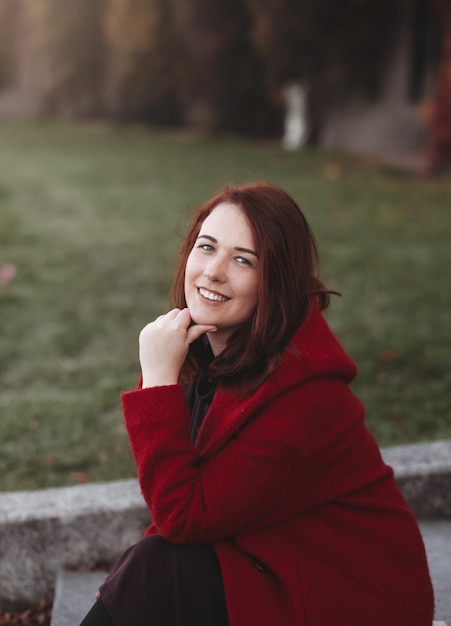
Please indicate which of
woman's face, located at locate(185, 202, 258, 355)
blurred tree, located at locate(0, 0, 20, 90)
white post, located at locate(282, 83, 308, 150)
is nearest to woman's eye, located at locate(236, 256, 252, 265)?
woman's face, located at locate(185, 202, 258, 355)

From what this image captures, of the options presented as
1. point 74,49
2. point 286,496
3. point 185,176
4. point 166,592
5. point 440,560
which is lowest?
point 185,176

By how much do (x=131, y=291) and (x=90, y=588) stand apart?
3.85 m

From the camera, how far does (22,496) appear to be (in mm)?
2717

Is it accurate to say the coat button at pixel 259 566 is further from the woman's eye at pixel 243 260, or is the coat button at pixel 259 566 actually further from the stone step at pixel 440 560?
the stone step at pixel 440 560

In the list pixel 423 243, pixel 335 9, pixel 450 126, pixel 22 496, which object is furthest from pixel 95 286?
pixel 335 9

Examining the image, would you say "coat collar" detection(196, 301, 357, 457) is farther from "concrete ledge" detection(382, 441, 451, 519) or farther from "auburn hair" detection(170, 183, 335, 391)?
"concrete ledge" detection(382, 441, 451, 519)

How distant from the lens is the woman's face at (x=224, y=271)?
6.38 feet

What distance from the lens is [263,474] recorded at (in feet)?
5.91

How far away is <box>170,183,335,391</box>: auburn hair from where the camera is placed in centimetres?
191

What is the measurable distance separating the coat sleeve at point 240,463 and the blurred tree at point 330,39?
1442cm

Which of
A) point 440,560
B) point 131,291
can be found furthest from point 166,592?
point 131,291

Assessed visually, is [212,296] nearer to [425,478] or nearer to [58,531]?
[58,531]

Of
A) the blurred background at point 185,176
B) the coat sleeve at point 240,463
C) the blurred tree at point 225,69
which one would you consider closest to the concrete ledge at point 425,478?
the blurred background at point 185,176

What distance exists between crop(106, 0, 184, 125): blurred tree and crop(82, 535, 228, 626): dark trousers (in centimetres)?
2130
